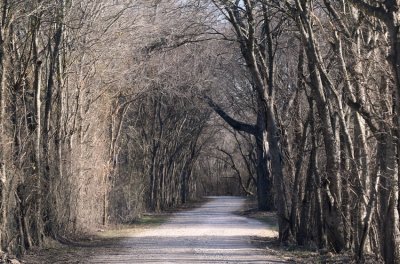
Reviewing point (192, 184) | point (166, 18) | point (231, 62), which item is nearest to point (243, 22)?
point (166, 18)

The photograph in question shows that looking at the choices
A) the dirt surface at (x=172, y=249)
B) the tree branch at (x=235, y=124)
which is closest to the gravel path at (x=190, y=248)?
the dirt surface at (x=172, y=249)

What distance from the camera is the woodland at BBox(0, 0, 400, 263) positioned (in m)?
13.6

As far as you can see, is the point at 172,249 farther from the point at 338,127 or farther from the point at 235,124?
the point at 235,124

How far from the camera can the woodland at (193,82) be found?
536 inches

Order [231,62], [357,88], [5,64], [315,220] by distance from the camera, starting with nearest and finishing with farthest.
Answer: [357,88], [5,64], [315,220], [231,62]

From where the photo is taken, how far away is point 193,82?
116 feet

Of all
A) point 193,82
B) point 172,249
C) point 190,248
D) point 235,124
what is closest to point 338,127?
point 190,248

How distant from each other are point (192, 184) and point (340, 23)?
207ft

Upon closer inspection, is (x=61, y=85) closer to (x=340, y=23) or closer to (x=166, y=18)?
(x=166, y=18)

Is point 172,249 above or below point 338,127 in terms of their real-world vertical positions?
below

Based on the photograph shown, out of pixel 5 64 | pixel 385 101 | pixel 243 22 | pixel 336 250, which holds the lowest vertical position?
pixel 336 250

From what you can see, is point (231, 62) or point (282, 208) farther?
point (231, 62)

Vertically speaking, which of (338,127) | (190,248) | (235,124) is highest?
(235,124)

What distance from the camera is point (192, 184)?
252ft
